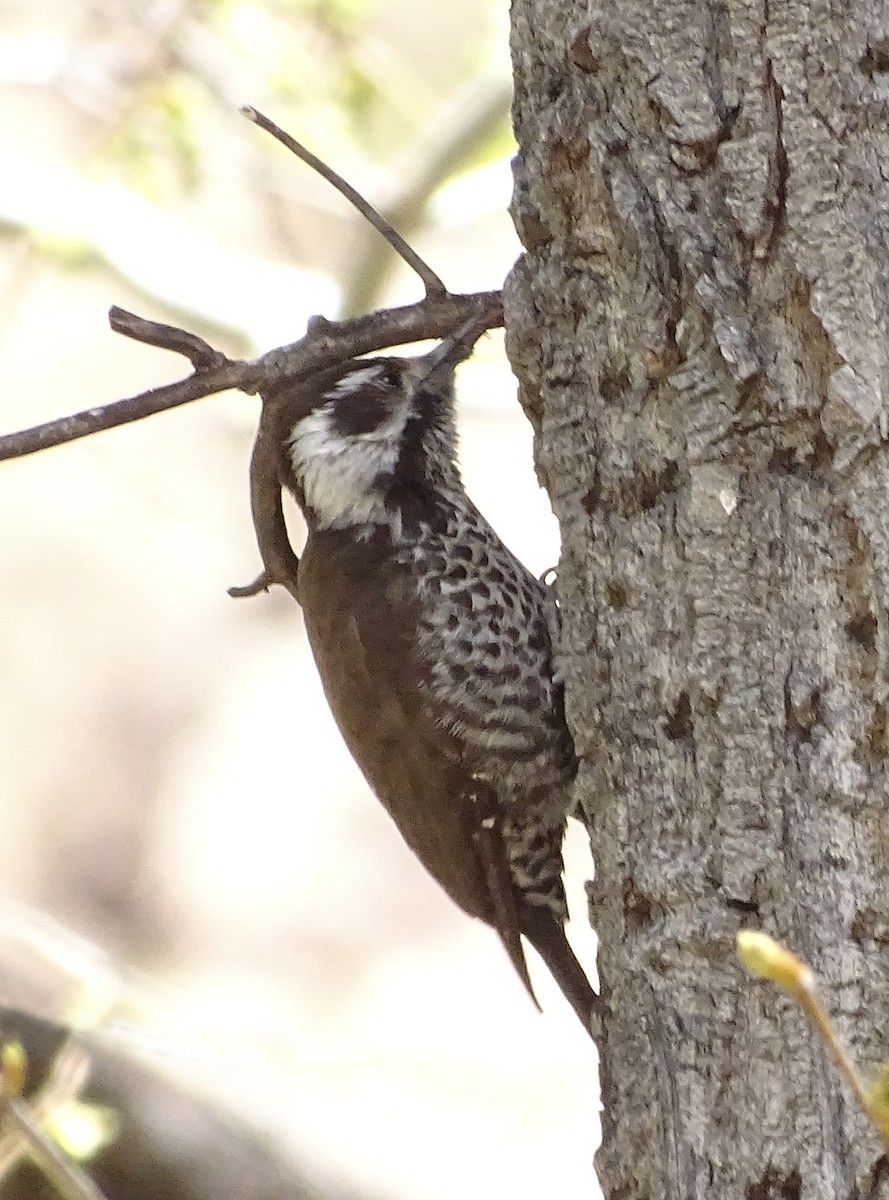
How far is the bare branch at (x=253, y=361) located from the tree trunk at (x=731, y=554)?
25 centimetres

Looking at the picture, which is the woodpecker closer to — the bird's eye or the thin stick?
the bird's eye

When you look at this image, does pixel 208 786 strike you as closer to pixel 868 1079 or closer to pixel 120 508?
pixel 120 508

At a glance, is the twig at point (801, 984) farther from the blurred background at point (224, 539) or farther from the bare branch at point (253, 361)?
the blurred background at point (224, 539)

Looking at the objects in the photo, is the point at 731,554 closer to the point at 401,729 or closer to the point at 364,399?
the point at 401,729

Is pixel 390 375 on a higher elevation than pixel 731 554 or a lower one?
higher

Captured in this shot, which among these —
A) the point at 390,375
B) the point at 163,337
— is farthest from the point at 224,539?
the point at 163,337

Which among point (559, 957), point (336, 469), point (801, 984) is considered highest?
point (336, 469)

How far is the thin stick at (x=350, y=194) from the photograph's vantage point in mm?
1737

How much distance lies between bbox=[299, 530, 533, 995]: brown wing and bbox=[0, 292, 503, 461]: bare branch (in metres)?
0.57

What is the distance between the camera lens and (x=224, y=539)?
881cm

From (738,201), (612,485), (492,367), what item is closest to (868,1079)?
(612,485)

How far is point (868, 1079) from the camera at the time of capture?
1358 millimetres

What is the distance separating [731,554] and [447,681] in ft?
2.98

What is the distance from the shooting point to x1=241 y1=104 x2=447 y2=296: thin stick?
1737 mm
